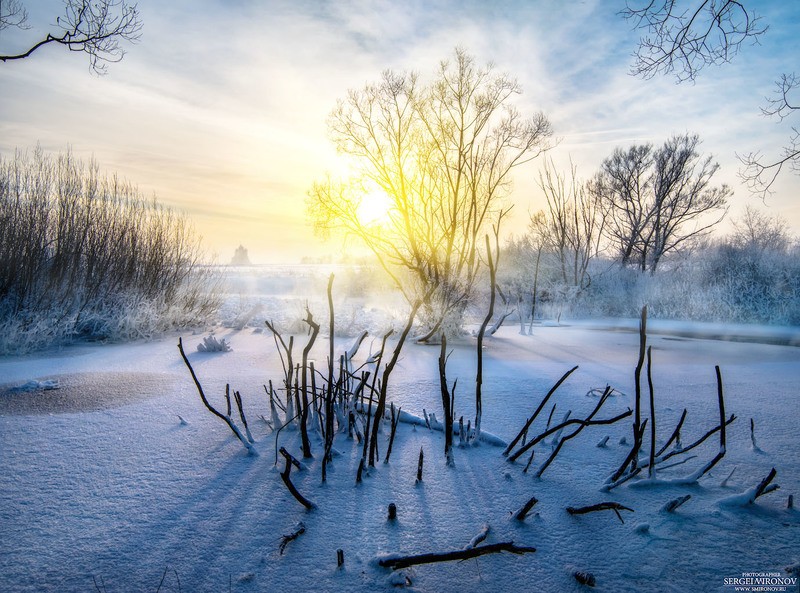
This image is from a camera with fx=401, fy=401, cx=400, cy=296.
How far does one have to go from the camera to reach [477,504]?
1.55 meters

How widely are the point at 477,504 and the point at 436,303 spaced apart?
687 centimetres

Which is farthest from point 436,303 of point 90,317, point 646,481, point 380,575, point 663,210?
point 663,210

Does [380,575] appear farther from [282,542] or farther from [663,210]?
[663,210]

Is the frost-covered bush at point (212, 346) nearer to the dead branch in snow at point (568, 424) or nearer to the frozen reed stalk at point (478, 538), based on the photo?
the dead branch in snow at point (568, 424)

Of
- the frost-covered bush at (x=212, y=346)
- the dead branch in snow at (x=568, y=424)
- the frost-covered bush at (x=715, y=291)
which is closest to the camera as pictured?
the dead branch in snow at (x=568, y=424)

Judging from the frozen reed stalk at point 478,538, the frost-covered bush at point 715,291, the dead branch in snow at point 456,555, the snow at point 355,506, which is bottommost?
the snow at point 355,506

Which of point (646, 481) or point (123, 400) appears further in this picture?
point (123, 400)

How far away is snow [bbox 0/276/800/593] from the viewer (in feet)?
3.87

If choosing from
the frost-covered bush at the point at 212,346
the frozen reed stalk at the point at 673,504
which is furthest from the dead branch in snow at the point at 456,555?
the frost-covered bush at the point at 212,346

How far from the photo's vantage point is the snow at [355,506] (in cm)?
118

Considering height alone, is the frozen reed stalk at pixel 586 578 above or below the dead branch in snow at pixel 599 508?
below

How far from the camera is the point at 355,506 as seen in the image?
153 centimetres

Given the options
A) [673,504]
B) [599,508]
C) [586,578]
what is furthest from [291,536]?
[673,504]

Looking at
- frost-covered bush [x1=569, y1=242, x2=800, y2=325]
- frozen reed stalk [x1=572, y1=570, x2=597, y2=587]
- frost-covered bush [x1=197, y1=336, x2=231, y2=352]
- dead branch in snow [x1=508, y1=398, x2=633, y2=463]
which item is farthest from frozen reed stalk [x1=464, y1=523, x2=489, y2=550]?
frost-covered bush [x1=569, y1=242, x2=800, y2=325]
